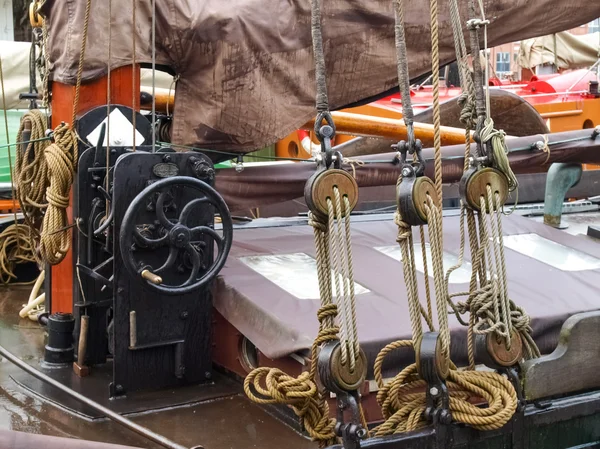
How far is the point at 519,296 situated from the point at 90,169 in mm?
1823

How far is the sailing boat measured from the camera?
2617mm

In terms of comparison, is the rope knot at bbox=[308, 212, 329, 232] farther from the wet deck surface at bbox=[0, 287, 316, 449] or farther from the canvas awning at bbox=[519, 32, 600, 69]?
the canvas awning at bbox=[519, 32, 600, 69]

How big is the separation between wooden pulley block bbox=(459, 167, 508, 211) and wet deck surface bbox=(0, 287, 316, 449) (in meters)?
1.02

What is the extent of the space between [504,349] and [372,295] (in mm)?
815

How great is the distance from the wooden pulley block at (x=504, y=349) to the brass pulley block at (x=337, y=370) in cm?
45

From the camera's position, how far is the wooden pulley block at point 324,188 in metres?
2.49

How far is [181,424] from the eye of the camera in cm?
316

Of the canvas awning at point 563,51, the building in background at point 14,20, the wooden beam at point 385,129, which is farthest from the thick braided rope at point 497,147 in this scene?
the canvas awning at point 563,51

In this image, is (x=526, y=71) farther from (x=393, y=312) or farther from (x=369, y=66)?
(x=393, y=312)

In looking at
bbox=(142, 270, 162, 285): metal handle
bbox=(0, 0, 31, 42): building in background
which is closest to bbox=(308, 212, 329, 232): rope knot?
bbox=(142, 270, 162, 285): metal handle

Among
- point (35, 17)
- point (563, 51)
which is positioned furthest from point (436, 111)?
point (563, 51)

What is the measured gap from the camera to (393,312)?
3.33 meters

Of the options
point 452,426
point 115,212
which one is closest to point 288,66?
point 115,212

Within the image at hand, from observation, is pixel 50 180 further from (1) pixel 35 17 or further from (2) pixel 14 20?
(2) pixel 14 20
